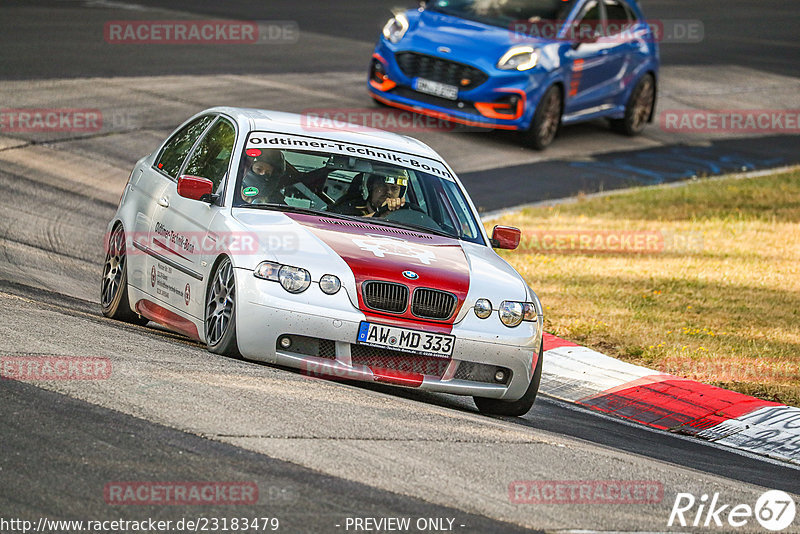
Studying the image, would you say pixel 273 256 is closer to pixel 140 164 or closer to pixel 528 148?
pixel 140 164

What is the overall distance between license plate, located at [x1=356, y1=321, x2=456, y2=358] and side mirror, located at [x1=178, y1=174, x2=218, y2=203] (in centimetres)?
150

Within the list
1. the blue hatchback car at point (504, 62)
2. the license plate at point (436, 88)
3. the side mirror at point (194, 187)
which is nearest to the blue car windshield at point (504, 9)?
the blue hatchback car at point (504, 62)

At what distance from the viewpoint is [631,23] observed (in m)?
20.8

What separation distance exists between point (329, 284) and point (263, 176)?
1291 mm

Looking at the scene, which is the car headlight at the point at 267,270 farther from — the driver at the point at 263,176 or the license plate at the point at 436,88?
the license plate at the point at 436,88

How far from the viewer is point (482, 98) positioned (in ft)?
59.7

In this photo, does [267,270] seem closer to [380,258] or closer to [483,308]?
[380,258]

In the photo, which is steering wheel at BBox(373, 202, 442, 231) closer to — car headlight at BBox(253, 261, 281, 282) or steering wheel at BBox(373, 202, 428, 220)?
steering wheel at BBox(373, 202, 428, 220)

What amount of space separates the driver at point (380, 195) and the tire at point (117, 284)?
1696 mm

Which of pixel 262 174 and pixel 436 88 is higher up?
A: pixel 262 174

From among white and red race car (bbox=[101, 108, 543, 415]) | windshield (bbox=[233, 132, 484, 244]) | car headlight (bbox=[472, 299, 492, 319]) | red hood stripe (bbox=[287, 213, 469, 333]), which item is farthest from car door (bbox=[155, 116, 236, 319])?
car headlight (bbox=[472, 299, 492, 319])

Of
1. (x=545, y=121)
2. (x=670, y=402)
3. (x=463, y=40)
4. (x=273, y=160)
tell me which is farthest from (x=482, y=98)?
(x=273, y=160)

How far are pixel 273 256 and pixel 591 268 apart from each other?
6.63 m

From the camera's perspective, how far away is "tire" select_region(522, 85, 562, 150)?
18641 mm
